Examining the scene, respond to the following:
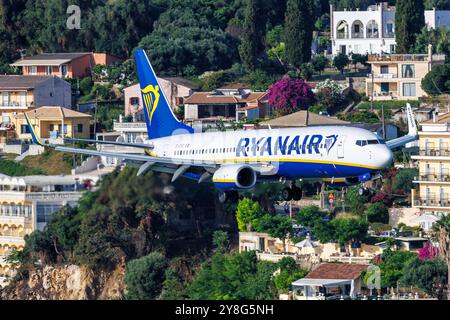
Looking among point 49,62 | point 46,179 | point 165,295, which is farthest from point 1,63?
point 165,295

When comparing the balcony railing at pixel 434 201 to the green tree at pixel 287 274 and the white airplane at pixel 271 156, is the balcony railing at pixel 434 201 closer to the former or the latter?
the green tree at pixel 287 274

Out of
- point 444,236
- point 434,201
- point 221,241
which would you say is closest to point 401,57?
point 434,201

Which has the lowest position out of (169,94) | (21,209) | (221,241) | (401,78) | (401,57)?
(221,241)

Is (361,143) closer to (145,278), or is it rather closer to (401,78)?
(145,278)

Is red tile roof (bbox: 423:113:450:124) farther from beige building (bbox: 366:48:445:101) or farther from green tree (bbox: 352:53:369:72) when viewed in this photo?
green tree (bbox: 352:53:369:72)

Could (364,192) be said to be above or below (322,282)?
above

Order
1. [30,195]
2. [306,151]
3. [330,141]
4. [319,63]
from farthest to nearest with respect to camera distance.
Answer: [319,63] < [30,195] < [306,151] < [330,141]

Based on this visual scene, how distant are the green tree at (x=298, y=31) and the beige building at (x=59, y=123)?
15.2 meters

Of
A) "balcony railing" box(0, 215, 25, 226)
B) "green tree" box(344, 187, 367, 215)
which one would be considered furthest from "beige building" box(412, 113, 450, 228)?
"balcony railing" box(0, 215, 25, 226)

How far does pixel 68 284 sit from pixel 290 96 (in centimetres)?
3241

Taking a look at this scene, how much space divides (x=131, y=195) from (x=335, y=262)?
20220mm

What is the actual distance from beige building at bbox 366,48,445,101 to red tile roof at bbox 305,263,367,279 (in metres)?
40.4

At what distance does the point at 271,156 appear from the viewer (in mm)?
77562

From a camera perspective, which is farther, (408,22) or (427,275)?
(408,22)
